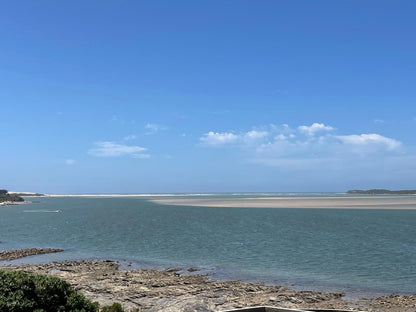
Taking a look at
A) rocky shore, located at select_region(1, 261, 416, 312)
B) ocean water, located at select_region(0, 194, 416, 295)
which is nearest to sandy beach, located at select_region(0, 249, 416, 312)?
rocky shore, located at select_region(1, 261, 416, 312)

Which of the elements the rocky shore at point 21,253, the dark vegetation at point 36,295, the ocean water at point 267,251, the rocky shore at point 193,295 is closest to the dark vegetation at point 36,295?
the dark vegetation at point 36,295

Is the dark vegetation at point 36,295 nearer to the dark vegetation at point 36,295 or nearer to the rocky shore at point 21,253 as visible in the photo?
the dark vegetation at point 36,295

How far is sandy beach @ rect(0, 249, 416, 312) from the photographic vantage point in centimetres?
2153

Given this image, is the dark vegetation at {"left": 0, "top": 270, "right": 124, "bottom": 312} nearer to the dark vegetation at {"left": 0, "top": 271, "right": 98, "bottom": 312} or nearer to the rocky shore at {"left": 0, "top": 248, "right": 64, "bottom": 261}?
the dark vegetation at {"left": 0, "top": 271, "right": 98, "bottom": 312}

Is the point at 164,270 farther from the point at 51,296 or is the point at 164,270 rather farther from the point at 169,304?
the point at 51,296

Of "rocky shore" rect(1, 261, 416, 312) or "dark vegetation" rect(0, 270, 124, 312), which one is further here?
"rocky shore" rect(1, 261, 416, 312)

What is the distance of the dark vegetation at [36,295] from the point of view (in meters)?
11.1

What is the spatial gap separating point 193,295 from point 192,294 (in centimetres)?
25

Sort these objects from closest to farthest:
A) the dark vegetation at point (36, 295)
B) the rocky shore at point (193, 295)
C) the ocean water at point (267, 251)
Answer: the dark vegetation at point (36, 295), the rocky shore at point (193, 295), the ocean water at point (267, 251)

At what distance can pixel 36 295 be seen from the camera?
463 inches

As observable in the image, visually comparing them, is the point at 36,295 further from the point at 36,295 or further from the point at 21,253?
the point at 21,253

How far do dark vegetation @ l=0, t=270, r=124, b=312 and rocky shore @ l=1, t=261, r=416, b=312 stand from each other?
9.44m

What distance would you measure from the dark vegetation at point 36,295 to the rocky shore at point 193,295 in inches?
371

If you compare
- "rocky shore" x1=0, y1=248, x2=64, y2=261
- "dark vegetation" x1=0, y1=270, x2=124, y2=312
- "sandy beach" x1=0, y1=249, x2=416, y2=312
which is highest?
"dark vegetation" x1=0, y1=270, x2=124, y2=312
